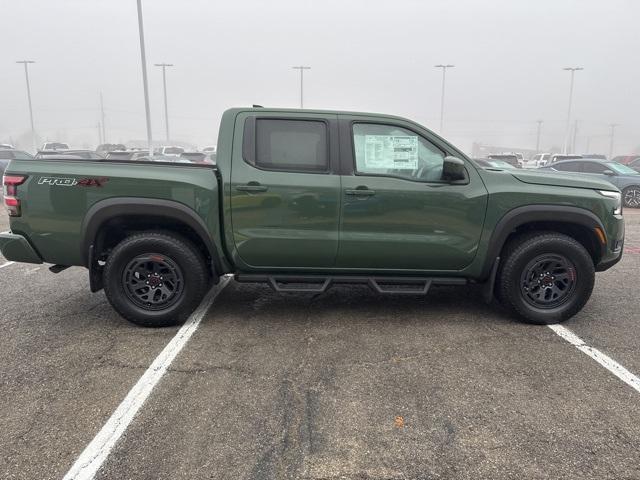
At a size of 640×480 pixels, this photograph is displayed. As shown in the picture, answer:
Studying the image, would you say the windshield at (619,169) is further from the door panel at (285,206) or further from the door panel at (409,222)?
the door panel at (285,206)

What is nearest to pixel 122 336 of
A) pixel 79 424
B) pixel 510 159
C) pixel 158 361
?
pixel 158 361

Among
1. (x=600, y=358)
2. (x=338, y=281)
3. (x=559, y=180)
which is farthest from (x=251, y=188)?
(x=600, y=358)

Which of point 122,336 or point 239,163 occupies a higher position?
point 239,163

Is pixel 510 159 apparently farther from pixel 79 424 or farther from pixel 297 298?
pixel 79 424

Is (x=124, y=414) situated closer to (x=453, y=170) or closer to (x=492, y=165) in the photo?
(x=453, y=170)

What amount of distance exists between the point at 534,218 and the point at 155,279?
334cm

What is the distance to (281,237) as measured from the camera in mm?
3979

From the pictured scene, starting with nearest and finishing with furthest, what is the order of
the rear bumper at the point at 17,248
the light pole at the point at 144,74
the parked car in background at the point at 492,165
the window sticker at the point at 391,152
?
the rear bumper at the point at 17,248 < the window sticker at the point at 391,152 < the parked car in background at the point at 492,165 < the light pole at the point at 144,74

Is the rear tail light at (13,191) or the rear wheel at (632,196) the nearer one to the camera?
the rear tail light at (13,191)

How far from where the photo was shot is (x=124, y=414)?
2787mm

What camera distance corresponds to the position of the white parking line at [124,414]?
7.65 ft

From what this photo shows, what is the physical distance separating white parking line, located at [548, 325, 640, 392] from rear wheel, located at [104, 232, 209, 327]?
10.3 ft

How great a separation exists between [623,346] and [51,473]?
161 inches

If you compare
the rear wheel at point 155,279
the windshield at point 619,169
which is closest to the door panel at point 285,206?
the rear wheel at point 155,279
